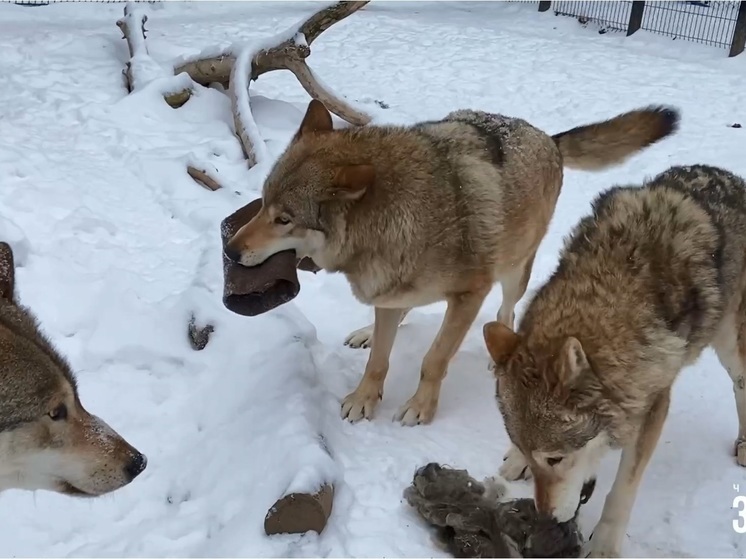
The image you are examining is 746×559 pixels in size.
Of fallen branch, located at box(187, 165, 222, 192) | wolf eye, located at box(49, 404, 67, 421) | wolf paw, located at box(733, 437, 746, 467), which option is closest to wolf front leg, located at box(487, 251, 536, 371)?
wolf paw, located at box(733, 437, 746, 467)

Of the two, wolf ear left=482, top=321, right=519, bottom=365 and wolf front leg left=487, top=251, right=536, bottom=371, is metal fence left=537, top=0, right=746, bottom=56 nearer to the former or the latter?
wolf front leg left=487, top=251, right=536, bottom=371

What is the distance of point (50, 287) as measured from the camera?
4223 mm

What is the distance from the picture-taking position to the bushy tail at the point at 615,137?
4.08 meters

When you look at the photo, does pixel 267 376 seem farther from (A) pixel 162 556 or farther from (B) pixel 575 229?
(B) pixel 575 229

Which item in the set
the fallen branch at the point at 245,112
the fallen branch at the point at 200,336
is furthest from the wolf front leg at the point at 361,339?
the fallen branch at the point at 245,112

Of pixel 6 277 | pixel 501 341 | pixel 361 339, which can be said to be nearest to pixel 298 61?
pixel 361 339

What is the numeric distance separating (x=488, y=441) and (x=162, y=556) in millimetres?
1518

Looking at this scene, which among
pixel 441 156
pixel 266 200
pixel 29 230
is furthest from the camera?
pixel 29 230

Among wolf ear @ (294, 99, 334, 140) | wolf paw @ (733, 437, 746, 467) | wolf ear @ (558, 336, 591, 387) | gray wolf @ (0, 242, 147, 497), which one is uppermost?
wolf ear @ (294, 99, 334, 140)

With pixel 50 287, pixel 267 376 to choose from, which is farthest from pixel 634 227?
pixel 50 287

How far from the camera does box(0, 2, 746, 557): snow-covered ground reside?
9.51ft

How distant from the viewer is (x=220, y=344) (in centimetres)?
382

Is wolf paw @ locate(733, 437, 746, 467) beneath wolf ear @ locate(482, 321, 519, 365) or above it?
beneath

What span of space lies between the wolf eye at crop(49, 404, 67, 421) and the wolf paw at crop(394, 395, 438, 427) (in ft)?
5.42
